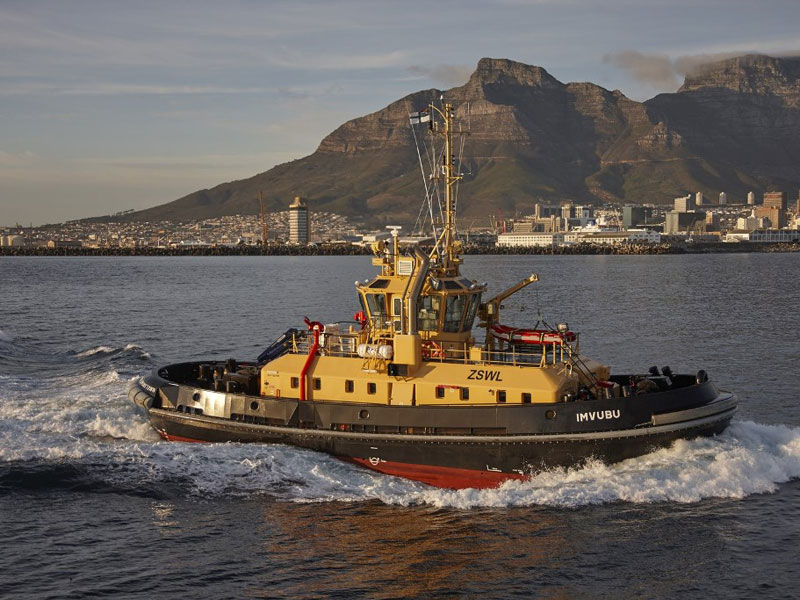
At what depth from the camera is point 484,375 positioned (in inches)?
816

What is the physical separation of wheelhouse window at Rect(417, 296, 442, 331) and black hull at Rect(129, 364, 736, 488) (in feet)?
7.00

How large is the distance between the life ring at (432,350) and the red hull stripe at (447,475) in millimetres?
2567

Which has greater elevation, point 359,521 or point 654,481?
point 654,481

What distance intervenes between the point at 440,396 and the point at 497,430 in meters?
1.60

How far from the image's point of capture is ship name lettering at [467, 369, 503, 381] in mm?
20641

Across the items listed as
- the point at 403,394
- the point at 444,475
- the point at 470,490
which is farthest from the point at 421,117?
the point at 470,490

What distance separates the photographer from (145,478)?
20922mm

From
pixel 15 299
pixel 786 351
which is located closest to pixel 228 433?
pixel 786 351

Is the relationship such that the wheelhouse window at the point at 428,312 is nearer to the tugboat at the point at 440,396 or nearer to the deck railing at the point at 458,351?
the tugboat at the point at 440,396

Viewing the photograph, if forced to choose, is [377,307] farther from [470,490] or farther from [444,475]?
[470,490]

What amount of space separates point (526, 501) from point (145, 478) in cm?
842

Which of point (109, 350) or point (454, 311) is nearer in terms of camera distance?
point (454, 311)

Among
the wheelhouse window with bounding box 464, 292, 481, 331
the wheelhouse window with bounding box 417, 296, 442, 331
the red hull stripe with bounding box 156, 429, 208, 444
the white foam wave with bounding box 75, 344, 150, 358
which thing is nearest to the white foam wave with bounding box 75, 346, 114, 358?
the white foam wave with bounding box 75, 344, 150, 358

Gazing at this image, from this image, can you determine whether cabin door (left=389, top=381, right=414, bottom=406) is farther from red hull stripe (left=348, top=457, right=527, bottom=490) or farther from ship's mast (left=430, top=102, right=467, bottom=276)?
ship's mast (left=430, top=102, right=467, bottom=276)
